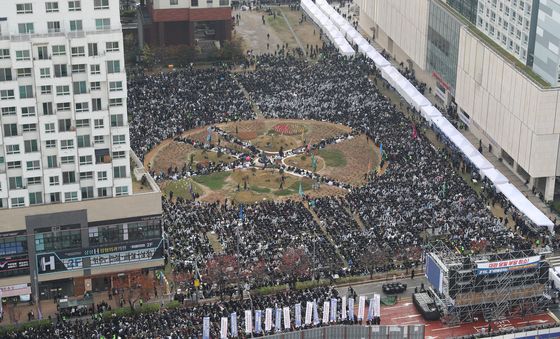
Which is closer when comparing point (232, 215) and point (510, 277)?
point (510, 277)

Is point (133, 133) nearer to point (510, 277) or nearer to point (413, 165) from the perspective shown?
point (413, 165)

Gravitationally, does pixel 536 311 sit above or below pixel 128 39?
below

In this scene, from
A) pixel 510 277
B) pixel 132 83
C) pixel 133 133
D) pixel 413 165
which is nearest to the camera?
→ pixel 510 277

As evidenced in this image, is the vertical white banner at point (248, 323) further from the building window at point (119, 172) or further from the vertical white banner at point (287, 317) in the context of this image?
the building window at point (119, 172)

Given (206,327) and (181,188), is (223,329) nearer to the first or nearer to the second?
(206,327)

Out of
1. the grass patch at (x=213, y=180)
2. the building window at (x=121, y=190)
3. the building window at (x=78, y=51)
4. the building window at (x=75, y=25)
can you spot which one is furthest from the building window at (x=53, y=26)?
the grass patch at (x=213, y=180)

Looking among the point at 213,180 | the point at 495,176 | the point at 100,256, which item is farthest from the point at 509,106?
the point at 100,256

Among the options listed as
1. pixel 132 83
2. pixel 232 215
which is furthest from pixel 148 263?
pixel 132 83
